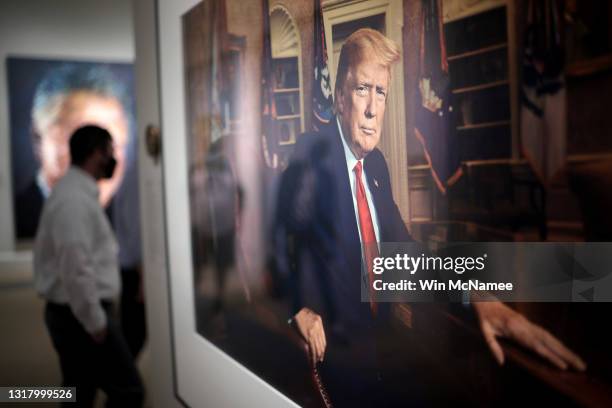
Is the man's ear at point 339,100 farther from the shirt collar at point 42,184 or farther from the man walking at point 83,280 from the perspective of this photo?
the shirt collar at point 42,184

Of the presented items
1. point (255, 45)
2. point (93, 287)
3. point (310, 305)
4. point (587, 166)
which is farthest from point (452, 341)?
point (93, 287)

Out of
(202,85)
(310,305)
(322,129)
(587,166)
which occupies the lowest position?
(310,305)

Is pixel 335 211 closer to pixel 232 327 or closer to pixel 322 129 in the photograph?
pixel 322 129

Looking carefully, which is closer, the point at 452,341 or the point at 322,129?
the point at 452,341

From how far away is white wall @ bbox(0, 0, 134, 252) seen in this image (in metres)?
5.96

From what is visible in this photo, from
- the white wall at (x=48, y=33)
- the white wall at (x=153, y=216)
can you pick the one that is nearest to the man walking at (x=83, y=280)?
the white wall at (x=153, y=216)

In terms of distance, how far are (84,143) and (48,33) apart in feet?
14.3

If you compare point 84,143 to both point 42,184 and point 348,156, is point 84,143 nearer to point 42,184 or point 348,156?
point 348,156

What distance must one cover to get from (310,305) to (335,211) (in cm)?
25

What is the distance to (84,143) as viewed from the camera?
2521mm

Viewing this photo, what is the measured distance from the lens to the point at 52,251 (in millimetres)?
2387

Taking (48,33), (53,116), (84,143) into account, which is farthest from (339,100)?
(53,116)

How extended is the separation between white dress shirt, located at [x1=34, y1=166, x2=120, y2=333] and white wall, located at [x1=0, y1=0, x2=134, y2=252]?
411cm

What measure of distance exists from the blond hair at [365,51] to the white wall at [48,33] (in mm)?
5442
